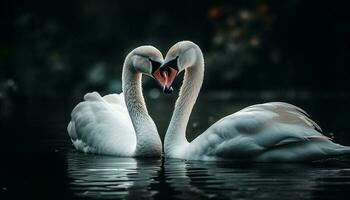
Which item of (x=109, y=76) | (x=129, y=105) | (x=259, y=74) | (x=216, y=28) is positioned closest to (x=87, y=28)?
(x=109, y=76)

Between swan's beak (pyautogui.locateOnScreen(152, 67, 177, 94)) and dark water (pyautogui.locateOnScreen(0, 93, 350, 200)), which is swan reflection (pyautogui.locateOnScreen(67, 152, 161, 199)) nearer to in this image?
dark water (pyautogui.locateOnScreen(0, 93, 350, 200))

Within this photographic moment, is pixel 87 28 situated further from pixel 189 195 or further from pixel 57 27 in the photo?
pixel 189 195

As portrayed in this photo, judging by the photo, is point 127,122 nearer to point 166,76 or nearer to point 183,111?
point 183,111

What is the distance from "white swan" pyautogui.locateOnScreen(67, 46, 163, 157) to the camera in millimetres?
12211

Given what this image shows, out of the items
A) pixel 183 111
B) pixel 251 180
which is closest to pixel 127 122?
pixel 183 111

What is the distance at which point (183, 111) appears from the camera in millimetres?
12609

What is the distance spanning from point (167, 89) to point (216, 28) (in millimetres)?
34269

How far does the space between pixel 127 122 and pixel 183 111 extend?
113 centimetres

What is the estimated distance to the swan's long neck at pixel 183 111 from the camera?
40.0 ft

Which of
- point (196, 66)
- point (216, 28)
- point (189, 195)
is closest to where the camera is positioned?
point (189, 195)

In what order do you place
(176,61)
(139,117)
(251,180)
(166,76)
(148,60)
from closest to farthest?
(251,180) → (166,76) → (176,61) → (148,60) → (139,117)

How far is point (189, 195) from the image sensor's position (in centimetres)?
852

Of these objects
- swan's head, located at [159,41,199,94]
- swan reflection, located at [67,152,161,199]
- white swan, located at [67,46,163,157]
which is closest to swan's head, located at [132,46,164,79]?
white swan, located at [67,46,163,157]

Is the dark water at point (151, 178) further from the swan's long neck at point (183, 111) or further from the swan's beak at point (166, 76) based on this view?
the swan's beak at point (166, 76)
